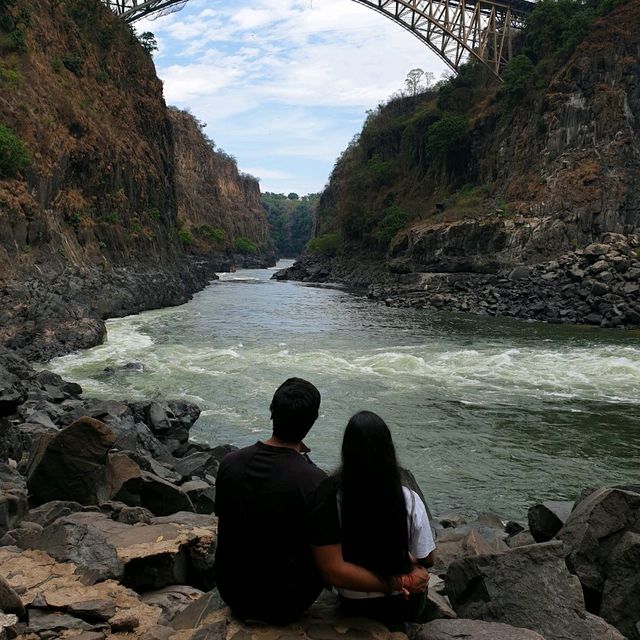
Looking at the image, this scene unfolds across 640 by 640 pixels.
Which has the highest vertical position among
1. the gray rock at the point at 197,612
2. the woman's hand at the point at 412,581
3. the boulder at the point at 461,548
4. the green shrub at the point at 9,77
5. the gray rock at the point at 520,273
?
the green shrub at the point at 9,77

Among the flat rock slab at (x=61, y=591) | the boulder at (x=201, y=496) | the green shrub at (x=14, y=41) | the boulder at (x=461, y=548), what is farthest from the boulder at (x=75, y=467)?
the green shrub at (x=14, y=41)

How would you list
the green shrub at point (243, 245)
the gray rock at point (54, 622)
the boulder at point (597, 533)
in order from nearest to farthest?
the gray rock at point (54, 622) → the boulder at point (597, 533) → the green shrub at point (243, 245)

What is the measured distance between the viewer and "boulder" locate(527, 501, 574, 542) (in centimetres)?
511

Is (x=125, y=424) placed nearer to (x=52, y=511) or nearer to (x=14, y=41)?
(x=52, y=511)

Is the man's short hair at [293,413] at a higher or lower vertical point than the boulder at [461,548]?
higher

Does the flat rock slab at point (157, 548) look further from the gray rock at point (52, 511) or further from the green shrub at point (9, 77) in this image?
the green shrub at point (9, 77)

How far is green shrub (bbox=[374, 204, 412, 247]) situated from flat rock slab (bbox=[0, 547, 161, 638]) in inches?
1991

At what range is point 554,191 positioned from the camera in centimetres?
3934

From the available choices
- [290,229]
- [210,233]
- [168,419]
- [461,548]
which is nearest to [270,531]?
[461,548]

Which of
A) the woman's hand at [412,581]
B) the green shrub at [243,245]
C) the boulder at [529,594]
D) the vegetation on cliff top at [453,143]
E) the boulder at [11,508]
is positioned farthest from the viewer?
the green shrub at [243,245]

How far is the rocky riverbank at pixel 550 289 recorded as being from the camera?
89.7 feet

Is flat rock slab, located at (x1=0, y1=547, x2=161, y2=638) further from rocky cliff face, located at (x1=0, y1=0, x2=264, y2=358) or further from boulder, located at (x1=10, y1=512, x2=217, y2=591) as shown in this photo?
rocky cliff face, located at (x1=0, y1=0, x2=264, y2=358)

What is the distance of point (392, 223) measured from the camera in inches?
2104

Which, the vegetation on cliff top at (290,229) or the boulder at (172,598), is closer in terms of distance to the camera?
the boulder at (172,598)
